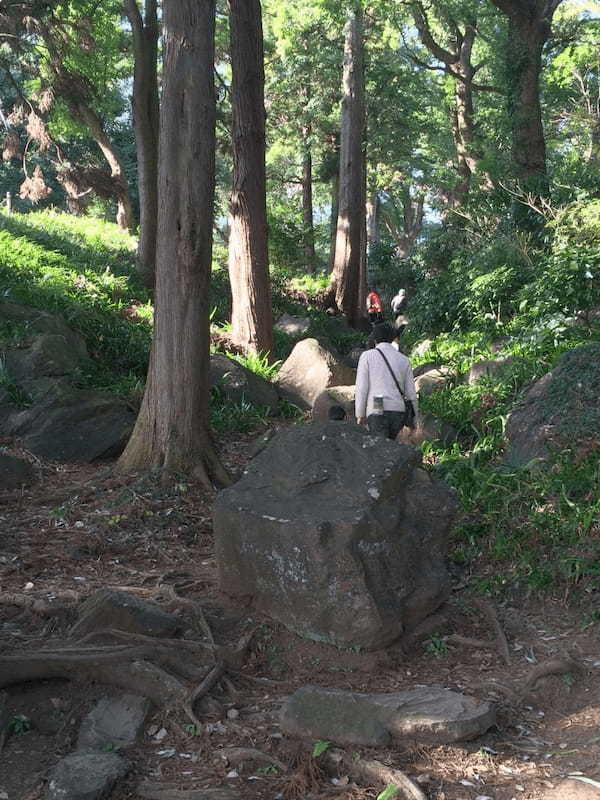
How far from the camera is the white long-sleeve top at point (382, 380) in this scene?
7.24 metres

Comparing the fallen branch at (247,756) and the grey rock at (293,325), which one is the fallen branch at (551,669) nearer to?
the fallen branch at (247,756)

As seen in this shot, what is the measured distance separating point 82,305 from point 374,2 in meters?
10.9

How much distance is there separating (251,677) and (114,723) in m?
0.84

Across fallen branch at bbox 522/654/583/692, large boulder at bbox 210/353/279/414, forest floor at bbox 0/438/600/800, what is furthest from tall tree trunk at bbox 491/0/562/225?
fallen branch at bbox 522/654/583/692

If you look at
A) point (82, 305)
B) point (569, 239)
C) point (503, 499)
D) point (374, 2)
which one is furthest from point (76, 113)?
point (503, 499)

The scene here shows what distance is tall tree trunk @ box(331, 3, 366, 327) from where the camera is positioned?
20.1 m

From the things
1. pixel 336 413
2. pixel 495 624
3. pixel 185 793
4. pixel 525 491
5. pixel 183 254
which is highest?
pixel 183 254

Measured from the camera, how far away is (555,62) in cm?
1973

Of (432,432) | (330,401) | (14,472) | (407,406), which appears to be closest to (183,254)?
(407,406)

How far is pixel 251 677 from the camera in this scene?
4.50 m

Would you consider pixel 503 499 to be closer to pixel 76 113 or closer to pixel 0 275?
pixel 0 275

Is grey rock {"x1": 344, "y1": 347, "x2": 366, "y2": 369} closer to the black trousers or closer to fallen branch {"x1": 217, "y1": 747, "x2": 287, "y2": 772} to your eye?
the black trousers

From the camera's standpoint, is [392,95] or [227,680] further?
[392,95]

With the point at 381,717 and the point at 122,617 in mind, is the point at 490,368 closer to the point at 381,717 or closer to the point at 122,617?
the point at 122,617
